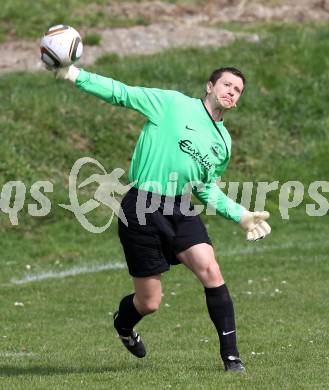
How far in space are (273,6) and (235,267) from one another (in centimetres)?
1625

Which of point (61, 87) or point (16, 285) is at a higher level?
point (61, 87)

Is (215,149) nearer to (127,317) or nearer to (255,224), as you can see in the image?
(255,224)

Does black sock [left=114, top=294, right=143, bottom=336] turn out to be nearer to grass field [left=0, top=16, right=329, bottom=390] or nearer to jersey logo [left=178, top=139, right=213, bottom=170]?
grass field [left=0, top=16, right=329, bottom=390]

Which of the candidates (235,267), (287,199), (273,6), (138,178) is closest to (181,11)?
(273,6)

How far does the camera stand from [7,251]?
742 inches

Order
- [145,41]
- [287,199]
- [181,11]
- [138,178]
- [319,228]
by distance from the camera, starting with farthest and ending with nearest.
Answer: [181,11], [145,41], [287,199], [319,228], [138,178]

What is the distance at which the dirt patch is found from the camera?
88.4 ft

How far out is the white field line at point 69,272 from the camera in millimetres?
16891

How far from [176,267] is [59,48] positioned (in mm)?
8915

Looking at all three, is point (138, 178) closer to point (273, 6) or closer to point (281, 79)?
point (281, 79)

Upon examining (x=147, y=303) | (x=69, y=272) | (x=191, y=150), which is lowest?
(x=69, y=272)

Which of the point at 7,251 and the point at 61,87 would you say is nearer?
the point at 7,251

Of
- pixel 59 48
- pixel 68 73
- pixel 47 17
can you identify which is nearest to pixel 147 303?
pixel 68 73

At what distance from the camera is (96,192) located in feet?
68.9
